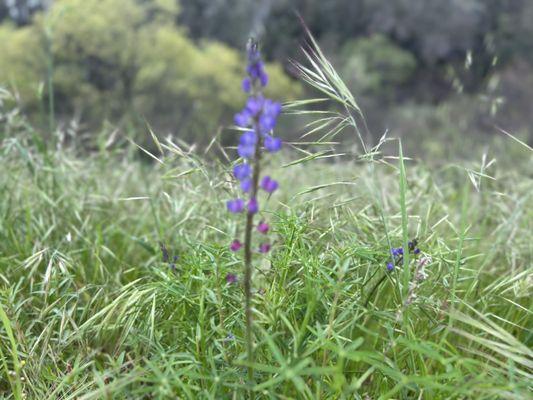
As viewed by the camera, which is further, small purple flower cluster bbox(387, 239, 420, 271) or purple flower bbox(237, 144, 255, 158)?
small purple flower cluster bbox(387, 239, 420, 271)

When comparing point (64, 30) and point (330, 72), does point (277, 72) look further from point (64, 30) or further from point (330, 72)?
point (330, 72)

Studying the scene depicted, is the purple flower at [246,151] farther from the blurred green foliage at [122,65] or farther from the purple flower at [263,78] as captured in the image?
the blurred green foliage at [122,65]

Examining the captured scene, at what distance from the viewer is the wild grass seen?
5.12 ft

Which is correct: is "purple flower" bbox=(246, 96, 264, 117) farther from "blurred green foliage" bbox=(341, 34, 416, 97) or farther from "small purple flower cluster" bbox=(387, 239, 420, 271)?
"blurred green foliage" bbox=(341, 34, 416, 97)

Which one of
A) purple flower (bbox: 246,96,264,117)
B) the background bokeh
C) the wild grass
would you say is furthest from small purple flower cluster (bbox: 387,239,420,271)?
the background bokeh

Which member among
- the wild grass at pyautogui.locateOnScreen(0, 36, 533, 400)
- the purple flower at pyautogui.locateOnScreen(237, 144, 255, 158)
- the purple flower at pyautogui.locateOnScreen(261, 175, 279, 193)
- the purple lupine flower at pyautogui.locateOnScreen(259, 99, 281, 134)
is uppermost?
the purple lupine flower at pyautogui.locateOnScreen(259, 99, 281, 134)

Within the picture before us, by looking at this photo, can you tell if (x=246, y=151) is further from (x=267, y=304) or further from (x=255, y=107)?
(x=267, y=304)

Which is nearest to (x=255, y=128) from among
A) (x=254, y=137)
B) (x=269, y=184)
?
(x=254, y=137)

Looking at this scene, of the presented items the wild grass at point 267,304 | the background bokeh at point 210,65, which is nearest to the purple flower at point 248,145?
the wild grass at point 267,304

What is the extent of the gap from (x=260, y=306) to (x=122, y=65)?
1627cm

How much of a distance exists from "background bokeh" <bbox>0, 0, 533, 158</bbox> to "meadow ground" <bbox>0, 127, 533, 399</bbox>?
940 cm

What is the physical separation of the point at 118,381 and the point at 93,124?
1511 cm

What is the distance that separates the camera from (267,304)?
1708mm

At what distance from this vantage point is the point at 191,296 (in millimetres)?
A: 1867
